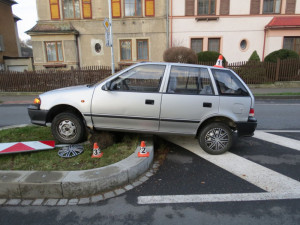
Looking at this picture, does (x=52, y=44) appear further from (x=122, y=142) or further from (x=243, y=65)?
(x=122, y=142)

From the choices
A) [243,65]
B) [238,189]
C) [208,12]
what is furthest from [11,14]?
[238,189]

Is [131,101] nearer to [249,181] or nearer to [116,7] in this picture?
[249,181]

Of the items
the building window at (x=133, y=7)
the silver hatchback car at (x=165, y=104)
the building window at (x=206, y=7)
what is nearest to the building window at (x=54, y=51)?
the building window at (x=133, y=7)

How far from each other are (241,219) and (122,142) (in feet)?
8.38

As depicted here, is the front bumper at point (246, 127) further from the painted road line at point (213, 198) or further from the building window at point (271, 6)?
the building window at point (271, 6)

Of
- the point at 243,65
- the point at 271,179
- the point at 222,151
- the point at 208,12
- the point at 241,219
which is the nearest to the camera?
the point at 241,219

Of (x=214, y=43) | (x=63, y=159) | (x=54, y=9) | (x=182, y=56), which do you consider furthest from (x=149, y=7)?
(x=63, y=159)

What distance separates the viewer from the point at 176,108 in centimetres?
389

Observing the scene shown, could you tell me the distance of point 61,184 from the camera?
9.07ft

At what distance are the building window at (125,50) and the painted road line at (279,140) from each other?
1551cm

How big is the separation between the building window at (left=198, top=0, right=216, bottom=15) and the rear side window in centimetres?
A: 1625

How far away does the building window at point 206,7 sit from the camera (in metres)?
17.8

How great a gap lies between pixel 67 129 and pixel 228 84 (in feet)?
11.0

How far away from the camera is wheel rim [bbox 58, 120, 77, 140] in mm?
4191
